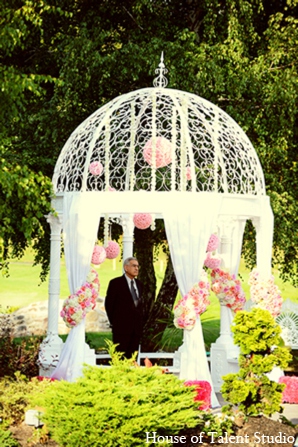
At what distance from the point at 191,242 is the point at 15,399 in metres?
3.02

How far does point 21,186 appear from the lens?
10352 mm

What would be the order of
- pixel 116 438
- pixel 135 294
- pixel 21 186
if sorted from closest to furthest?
pixel 116 438 → pixel 21 186 → pixel 135 294

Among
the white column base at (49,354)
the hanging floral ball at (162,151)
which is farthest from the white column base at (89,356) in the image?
the hanging floral ball at (162,151)

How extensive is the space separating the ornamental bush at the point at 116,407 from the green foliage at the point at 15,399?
693mm

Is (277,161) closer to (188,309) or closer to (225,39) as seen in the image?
(225,39)

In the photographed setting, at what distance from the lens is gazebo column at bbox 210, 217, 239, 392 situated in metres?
12.1

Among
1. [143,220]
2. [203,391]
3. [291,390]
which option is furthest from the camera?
[143,220]

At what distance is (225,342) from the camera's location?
12414 mm

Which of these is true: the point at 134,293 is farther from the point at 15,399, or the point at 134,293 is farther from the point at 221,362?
the point at 15,399

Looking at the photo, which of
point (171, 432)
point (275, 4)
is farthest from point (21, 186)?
point (275, 4)

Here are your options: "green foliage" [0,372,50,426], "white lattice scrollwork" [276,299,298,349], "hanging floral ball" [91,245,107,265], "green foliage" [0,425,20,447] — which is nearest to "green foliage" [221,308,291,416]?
"green foliage" [0,372,50,426]

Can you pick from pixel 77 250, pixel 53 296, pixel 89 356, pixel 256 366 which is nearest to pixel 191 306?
pixel 77 250

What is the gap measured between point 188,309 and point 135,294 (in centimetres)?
117

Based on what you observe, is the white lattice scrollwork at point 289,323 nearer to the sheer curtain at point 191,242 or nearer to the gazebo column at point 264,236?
the gazebo column at point 264,236
